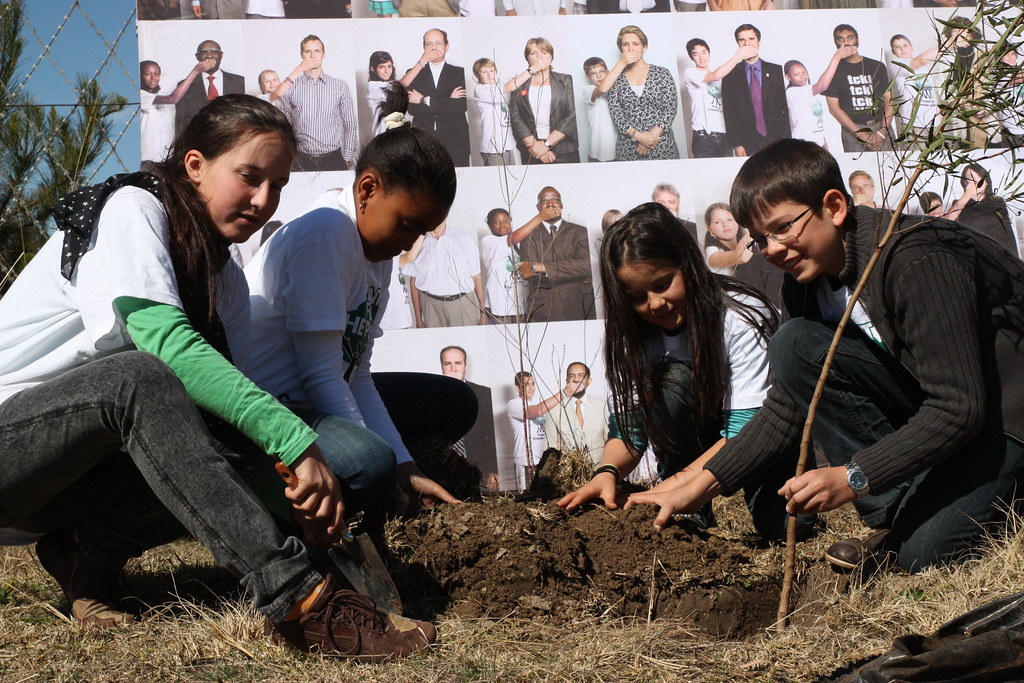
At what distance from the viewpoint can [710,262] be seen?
14.5ft

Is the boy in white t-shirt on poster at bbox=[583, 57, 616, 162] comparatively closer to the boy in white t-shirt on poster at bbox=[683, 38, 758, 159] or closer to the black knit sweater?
the boy in white t-shirt on poster at bbox=[683, 38, 758, 159]

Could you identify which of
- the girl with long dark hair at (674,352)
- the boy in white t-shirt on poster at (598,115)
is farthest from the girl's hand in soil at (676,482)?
the boy in white t-shirt on poster at (598,115)

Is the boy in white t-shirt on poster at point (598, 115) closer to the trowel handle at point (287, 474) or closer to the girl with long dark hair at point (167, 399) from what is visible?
the girl with long dark hair at point (167, 399)

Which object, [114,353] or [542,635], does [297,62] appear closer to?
[114,353]

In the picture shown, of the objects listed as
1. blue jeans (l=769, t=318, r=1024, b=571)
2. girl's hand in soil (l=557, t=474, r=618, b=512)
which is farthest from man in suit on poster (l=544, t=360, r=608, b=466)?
blue jeans (l=769, t=318, r=1024, b=571)

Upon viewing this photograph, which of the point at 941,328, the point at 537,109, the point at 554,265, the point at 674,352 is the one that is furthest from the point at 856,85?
the point at 941,328

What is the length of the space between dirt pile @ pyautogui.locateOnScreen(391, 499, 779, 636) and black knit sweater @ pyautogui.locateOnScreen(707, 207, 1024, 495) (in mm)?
303

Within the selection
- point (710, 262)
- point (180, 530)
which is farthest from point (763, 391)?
point (180, 530)

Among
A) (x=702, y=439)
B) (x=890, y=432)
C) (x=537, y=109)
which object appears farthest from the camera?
(x=537, y=109)

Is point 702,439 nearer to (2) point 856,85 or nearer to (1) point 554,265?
(1) point 554,265

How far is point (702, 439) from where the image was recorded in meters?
3.19

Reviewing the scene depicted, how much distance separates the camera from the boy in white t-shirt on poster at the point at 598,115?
175 inches

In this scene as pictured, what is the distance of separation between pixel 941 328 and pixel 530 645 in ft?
4.28

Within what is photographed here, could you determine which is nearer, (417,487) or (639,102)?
(417,487)
